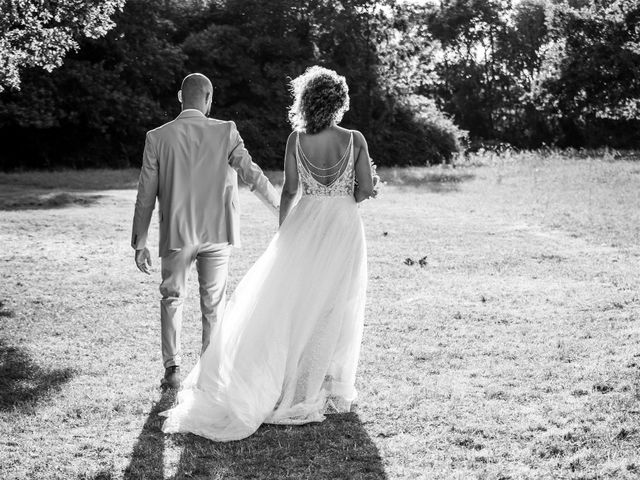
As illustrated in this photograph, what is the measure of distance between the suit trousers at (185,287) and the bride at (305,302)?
0.44 meters

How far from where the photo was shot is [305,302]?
524 centimetres

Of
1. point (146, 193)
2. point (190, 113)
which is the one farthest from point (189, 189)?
point (190, 113)

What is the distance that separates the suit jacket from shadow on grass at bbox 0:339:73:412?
1350 mm

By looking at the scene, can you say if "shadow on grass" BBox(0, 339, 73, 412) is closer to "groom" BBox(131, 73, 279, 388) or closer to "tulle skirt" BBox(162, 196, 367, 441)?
"groom" BBox(131, 73, 279, 388)

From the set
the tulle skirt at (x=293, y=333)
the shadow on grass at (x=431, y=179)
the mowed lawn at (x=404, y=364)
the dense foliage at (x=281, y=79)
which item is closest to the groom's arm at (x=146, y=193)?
the tulle skirt at (x=293, y=333)

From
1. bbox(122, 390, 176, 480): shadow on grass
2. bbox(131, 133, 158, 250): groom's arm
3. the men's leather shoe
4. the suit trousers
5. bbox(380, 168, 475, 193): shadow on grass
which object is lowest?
bbox(122, 390, 176, 480): shadow on grass

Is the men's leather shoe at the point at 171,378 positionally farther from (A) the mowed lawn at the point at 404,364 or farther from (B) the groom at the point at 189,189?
(A) the mowed lawn at the point at 404,364

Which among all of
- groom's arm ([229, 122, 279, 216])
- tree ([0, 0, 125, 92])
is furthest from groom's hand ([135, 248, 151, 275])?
tree ([0, 0, 125, 92])

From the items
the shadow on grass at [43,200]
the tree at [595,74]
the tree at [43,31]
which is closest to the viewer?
the tree at [43,31]

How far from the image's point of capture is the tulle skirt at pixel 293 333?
5.03 metres

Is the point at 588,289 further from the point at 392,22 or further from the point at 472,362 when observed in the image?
the point at 392,22

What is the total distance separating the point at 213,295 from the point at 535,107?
4462cm

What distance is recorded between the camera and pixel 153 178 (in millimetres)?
5551

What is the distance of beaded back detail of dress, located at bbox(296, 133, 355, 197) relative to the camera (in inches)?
212
